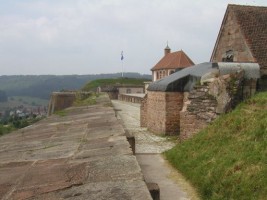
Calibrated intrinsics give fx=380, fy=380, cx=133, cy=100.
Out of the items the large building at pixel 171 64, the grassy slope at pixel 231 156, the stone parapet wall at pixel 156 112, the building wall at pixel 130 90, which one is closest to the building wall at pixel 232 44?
the stone parapet wall at pixel 156 112

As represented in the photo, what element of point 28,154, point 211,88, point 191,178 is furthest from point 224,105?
point 28,154

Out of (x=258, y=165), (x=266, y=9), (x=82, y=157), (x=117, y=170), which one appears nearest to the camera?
(x=117, y=170)

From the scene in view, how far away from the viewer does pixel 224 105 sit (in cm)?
1059

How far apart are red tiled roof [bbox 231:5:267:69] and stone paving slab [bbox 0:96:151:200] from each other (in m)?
14.5

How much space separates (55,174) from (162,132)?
9.78m

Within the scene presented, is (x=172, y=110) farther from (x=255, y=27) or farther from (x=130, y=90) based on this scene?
(x=130, y=90)

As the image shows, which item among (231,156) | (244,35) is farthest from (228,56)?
(231,156)

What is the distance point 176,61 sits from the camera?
5425cm

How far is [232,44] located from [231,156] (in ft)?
50.5

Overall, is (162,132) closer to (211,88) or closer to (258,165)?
(211,88)

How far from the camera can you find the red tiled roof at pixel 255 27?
63.2ft

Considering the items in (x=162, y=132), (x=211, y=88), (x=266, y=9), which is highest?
(x=266, y=9)

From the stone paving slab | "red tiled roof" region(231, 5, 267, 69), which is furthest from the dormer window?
the stone paving slab

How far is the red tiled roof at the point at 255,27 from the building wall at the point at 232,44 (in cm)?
26
